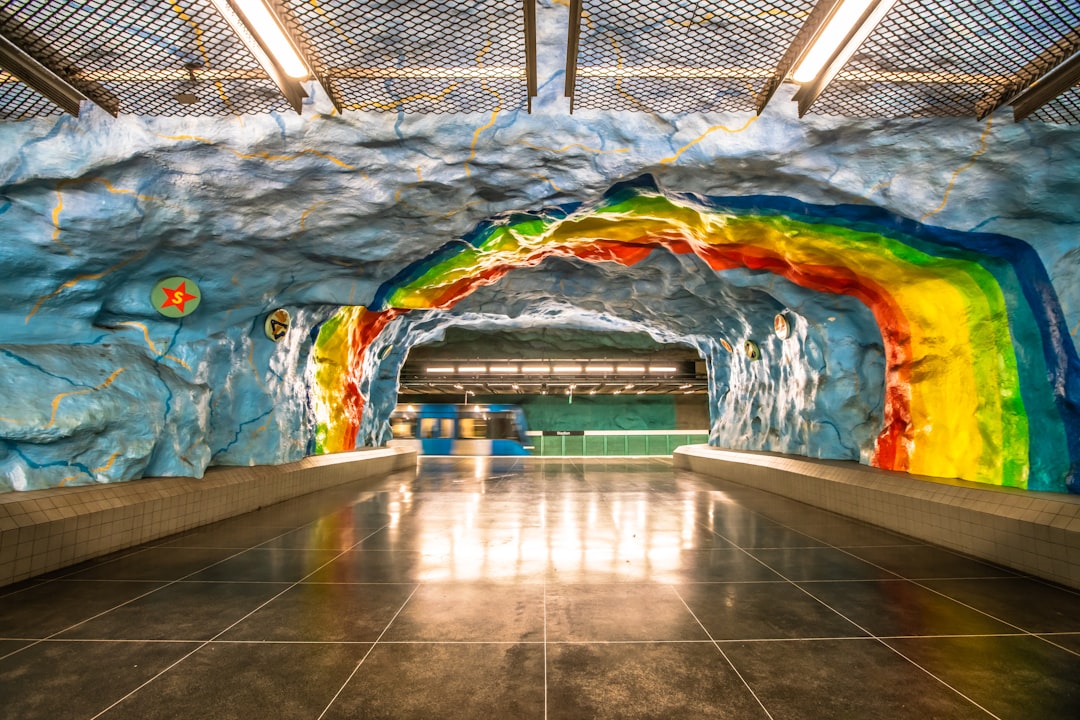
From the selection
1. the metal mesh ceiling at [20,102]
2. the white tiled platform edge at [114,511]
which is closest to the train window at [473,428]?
the white tiled platform edge at [114,511]

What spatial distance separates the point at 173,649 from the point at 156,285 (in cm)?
410

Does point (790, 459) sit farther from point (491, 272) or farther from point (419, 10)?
point (419, 10)

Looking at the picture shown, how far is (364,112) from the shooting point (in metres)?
4.49

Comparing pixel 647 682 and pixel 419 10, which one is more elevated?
pixel 419 10

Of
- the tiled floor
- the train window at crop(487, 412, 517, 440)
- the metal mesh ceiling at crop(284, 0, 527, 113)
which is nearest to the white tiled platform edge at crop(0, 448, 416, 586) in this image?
the tiled floor

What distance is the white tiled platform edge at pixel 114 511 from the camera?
4074 mm

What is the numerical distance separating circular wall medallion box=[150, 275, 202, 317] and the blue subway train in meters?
14.3

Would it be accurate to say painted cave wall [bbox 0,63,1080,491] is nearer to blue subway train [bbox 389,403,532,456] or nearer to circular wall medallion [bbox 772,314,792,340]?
circular wall medallion [bbox 772,314,792,340]

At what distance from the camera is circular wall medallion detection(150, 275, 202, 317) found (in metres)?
5.67

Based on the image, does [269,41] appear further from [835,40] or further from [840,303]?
[840,303]

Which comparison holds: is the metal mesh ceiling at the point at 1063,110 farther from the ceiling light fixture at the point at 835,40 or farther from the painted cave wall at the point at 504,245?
the ceiling light fixture at the point at 835,40

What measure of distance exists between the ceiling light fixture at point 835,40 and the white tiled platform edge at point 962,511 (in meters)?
3.65

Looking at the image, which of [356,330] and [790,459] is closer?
[790,459]

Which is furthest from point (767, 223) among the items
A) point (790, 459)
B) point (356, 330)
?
point (356, 330)
